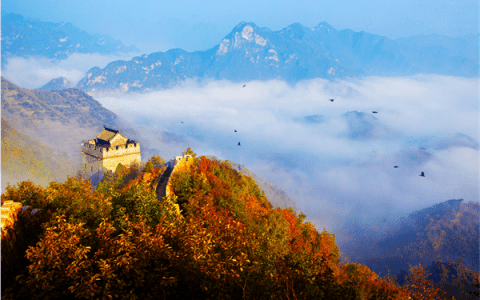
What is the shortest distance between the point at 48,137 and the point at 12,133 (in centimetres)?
4109

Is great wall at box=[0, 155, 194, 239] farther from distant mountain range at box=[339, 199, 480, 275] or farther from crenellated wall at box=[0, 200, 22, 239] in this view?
distant mountain range at box=[339, 199, 480, 275]

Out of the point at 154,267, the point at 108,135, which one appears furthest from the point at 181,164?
the point at 108,135

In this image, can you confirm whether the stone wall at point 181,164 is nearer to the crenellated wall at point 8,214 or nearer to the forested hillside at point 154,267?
the forested hillside at point 154,267

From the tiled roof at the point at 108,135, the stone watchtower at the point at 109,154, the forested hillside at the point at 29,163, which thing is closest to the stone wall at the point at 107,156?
the stone watchtower at the point at 109,154

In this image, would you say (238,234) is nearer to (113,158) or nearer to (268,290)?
(268,290)

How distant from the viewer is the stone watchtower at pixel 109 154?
52.8 meters

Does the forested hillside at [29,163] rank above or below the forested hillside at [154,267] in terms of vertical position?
above

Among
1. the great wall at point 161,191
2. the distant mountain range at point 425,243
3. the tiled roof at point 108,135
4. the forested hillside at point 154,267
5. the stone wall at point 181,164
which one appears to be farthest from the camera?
the distant mountain range at point 425,243

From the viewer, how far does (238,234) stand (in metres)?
13.5

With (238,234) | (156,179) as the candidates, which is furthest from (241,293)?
(156,179)

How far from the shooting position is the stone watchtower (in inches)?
2080

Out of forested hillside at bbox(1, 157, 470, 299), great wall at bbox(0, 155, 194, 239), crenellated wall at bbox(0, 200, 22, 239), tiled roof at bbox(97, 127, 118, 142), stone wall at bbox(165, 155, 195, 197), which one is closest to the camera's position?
forested hillside at bbox(1, 157, 470, 299)

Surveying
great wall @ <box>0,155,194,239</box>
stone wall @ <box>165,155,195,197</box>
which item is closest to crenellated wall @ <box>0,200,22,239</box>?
great wall @ <box>0,155,194,239</box>

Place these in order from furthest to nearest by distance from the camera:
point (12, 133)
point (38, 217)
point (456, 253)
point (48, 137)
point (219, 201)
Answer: point (48, 137), point (456, 253), point (12, 133), point (219, 201), point (38, 217)
